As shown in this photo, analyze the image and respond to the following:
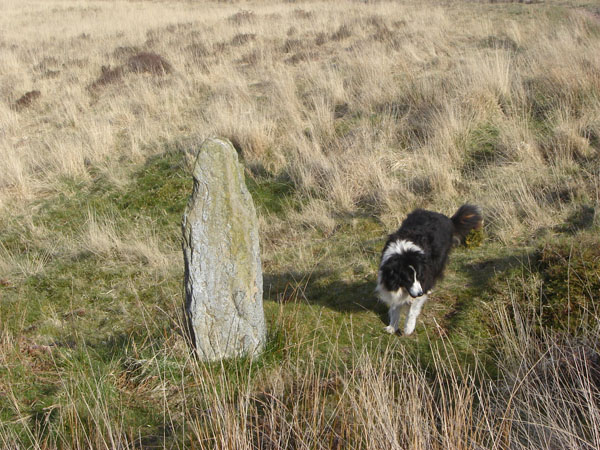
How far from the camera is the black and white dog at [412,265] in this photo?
4.33m

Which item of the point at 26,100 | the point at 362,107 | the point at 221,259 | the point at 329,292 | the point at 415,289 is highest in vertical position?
the point at 26,100

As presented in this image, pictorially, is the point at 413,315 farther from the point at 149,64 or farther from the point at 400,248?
the point at 149,64

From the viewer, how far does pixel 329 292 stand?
5.34 meters

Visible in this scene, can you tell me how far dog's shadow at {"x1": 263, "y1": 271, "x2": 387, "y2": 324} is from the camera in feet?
16.4

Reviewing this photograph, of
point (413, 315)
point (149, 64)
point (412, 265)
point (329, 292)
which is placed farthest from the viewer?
point (149, 64)

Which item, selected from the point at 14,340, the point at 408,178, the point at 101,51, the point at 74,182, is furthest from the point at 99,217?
the point at 101,51

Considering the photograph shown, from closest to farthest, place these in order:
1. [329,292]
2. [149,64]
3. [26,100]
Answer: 1. [329,292]
2. [26,100]
3. [149,64]

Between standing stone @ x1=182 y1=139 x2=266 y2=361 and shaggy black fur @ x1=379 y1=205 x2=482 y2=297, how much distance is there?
120 cm

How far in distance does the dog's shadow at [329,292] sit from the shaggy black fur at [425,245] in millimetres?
591

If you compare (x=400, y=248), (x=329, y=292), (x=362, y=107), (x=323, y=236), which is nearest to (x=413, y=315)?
(x=400, y=248)

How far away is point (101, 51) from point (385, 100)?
40.0 feet

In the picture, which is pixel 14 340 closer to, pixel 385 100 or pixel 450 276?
pixel 450 276

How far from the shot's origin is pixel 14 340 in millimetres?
4508

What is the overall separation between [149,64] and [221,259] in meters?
12.7
